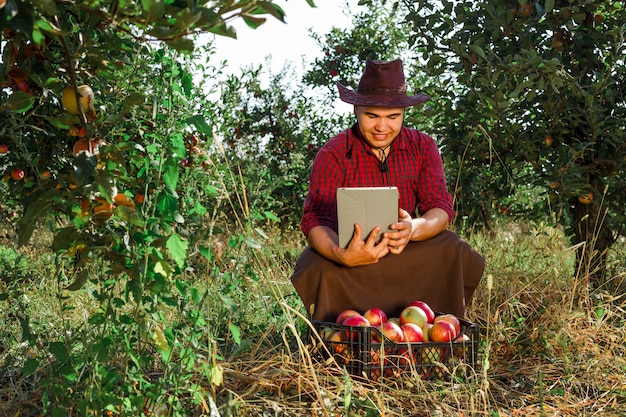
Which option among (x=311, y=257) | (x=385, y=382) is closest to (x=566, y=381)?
(x=385, y=382)

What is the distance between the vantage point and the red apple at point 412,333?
2.92 metres

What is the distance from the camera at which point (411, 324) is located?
2992mm

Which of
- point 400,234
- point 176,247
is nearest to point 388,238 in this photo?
point 400,234

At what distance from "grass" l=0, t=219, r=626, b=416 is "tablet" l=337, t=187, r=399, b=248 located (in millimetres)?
336

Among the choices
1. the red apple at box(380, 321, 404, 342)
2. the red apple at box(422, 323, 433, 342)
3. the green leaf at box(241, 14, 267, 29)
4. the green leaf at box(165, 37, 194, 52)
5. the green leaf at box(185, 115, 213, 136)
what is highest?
the green leaf at box(241, 14, 267, 29)

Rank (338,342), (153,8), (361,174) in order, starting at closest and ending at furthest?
(153,8), (338,342), (361,174)

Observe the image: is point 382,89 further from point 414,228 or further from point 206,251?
point 206,251

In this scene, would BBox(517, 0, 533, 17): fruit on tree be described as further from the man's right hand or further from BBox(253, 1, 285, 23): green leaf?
BBox(253, 1, 285, 23): green leaf

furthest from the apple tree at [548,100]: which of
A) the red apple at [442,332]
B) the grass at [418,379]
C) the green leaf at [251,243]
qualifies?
the green leaf at [251,243]

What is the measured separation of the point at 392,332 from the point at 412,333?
0.29 ft

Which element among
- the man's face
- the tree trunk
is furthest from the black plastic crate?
the tree trunk

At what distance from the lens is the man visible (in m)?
3.18

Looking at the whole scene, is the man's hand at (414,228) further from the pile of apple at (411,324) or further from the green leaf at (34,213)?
the green leaf at (34,213)

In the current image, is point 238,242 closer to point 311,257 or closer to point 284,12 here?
point 284,12
